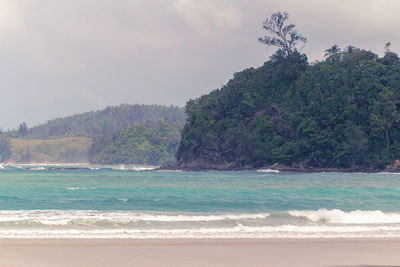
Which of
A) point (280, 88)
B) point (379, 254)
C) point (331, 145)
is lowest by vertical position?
point (379, 254)

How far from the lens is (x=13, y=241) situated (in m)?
17.5

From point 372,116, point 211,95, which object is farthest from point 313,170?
point 211,95

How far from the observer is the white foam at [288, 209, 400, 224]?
23391mm

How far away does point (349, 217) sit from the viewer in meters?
23.9

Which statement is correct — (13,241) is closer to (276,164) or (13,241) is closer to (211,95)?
(276,164)

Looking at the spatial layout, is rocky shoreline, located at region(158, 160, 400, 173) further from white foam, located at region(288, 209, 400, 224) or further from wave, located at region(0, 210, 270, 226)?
wave, located at region(0, 210, 270, 226)

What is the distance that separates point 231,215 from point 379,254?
957 centimetres

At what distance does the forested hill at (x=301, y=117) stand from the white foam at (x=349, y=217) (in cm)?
6457

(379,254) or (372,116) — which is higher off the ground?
(372,116)

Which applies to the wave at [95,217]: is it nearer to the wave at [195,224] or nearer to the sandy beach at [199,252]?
the wave at [195,224]

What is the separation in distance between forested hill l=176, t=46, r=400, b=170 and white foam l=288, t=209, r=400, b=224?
6457 centimetres

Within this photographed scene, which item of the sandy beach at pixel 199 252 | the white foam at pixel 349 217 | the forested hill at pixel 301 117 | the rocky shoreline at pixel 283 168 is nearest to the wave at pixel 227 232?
the sandy beach at pixel 199 252

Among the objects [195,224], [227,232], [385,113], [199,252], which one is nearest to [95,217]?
[195,224]

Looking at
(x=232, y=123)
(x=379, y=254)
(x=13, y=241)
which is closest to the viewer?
(x=379, y=254)
